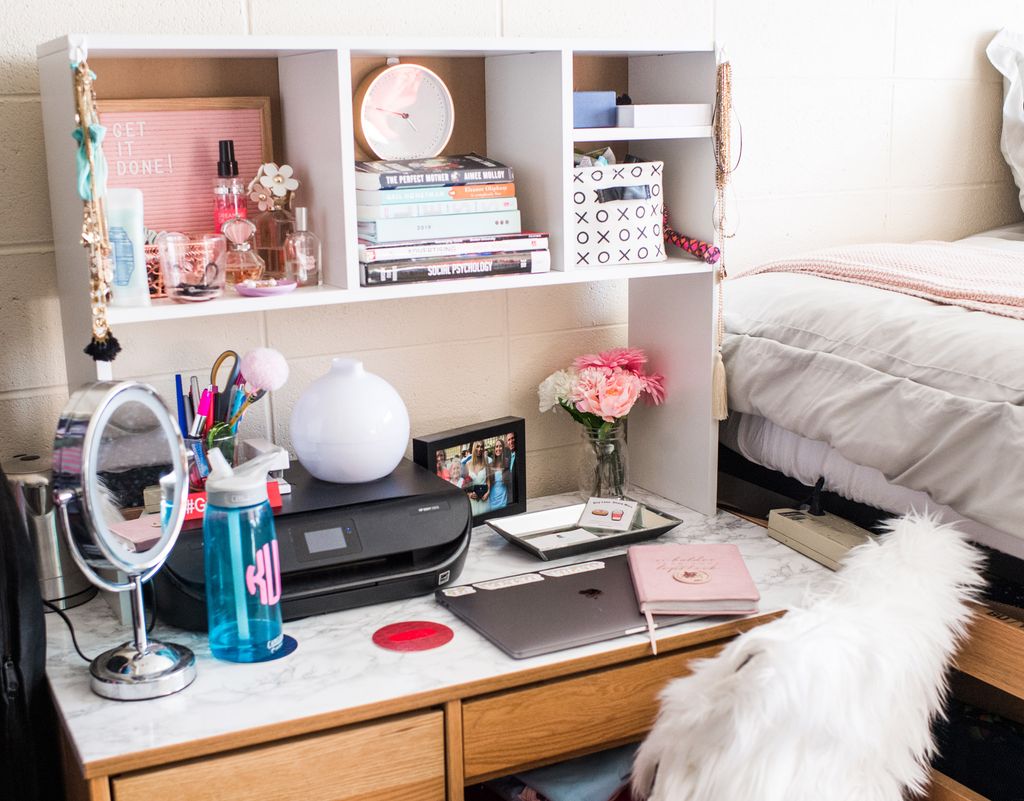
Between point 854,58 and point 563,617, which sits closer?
point 563,617

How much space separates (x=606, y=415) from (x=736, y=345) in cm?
26

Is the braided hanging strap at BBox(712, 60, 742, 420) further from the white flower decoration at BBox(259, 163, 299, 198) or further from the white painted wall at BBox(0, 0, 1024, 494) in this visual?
the white flower decoration at BBox(259, 163, 299, 198)

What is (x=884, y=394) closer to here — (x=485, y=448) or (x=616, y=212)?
(x=616, y=212)

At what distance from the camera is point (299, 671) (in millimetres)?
1439

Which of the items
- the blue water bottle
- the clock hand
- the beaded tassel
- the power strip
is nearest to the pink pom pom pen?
the blue water bottle

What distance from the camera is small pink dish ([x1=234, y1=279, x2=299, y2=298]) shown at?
160 centimetres

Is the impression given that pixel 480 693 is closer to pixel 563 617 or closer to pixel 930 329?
pixel 563 617

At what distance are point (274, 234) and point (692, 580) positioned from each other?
0.83 m

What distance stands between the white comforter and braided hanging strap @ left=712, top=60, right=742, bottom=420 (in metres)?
0.04

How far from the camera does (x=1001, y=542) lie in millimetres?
1552

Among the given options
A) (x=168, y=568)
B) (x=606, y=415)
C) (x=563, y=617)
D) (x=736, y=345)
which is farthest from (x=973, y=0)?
(x=168, y=568)

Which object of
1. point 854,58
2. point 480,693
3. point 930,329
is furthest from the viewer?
point 854,58

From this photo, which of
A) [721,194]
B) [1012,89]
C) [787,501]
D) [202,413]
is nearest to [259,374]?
[202,413]

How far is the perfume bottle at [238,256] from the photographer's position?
5.57 feet
